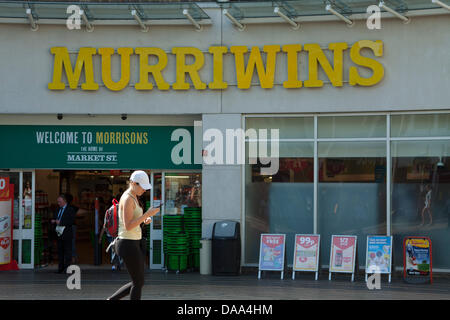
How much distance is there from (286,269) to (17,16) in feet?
25.4

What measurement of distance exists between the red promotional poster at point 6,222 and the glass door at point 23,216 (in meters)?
0.31

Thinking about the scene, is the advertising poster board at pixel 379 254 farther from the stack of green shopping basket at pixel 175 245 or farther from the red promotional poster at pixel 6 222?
the red promotional poster at pixel 6 222

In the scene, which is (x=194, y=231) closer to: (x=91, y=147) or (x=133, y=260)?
(x=91, y=147)

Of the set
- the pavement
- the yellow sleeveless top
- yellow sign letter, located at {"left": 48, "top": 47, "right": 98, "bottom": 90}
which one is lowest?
the pavement

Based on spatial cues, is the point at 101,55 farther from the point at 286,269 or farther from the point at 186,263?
the point at 286,269

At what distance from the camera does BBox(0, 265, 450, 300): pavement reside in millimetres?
11102

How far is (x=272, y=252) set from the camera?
13.6 metres

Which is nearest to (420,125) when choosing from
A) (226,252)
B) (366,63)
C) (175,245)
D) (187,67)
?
(366,63)

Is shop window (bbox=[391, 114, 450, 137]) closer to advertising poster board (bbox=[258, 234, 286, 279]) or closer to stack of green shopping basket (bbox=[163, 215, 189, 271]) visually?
advertising poster board (bbox=[258, 234, 286, 279])

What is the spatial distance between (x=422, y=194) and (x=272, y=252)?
3301mm

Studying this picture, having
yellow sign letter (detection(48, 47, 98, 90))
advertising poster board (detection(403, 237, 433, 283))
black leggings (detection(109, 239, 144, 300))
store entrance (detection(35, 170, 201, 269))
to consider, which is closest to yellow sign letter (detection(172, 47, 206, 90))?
yellow sign letter (detection(48, 47, 98, 90))

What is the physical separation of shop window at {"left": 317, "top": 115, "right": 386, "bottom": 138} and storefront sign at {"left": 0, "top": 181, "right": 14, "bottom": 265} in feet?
22.2

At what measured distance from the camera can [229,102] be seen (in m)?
14.2

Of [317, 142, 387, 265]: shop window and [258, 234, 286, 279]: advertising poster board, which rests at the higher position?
[317, 142, 387, 265]: shop window
